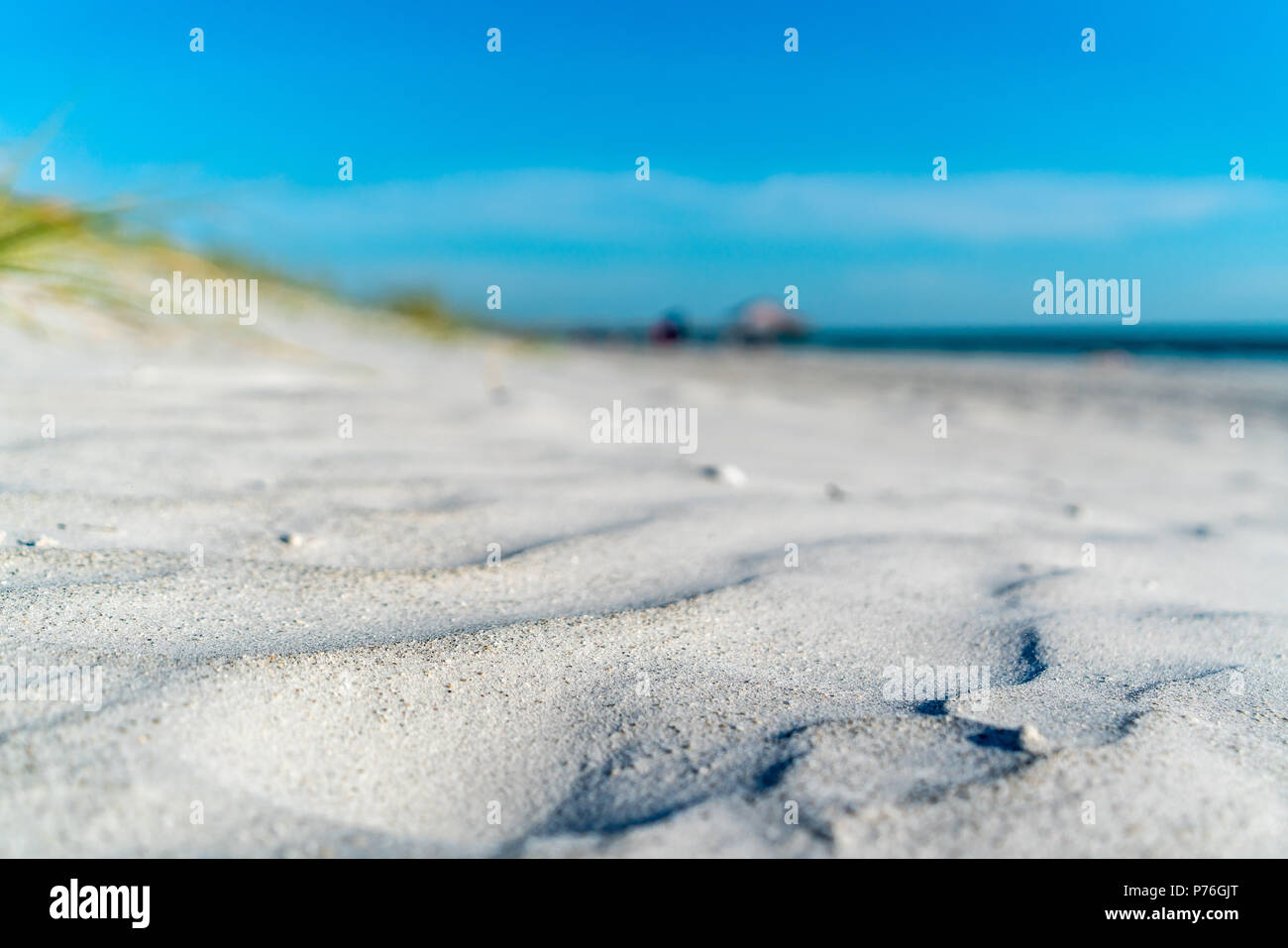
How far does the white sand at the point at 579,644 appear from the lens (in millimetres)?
727

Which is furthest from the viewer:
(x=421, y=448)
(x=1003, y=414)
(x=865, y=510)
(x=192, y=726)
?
(x=1003, y=414)

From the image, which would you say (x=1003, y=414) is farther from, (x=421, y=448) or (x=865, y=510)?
(x=421, y=448)

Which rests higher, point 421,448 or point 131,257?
point 131,257

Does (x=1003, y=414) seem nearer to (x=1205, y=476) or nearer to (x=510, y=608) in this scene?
(x=1205, y=476)

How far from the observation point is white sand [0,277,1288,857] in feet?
2.39

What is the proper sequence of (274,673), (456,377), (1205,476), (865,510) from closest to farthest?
(274,673), (865,510), (1205,476), (456,377)

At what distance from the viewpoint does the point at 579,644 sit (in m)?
1.04

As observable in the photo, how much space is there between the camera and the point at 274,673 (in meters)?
0.89
